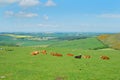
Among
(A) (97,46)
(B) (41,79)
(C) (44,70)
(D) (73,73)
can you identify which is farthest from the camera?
(A) (97,46)

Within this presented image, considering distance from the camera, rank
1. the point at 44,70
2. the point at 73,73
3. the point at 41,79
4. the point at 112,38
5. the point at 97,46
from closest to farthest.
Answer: the point at 41,79, the point at 73,73, the point at 44,70, the point at 97,46, the point at 112,38

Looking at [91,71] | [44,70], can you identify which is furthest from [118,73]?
[44,70]

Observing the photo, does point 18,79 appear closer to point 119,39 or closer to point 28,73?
point 28,73

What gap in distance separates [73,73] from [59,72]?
109 cm

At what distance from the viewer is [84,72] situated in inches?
814

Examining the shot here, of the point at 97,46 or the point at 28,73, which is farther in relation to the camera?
the point at 97,46

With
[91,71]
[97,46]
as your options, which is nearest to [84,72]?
[91,71]

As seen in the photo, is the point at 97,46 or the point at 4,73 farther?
the point at 97,46

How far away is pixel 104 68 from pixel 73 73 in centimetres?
367

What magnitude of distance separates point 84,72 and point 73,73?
3.07ft

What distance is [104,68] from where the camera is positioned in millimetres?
22766

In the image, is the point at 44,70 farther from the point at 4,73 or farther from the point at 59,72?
the point at 4,73

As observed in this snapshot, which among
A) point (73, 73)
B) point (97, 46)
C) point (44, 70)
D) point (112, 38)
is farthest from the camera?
point (112, 38)

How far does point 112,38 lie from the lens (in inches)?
2233
